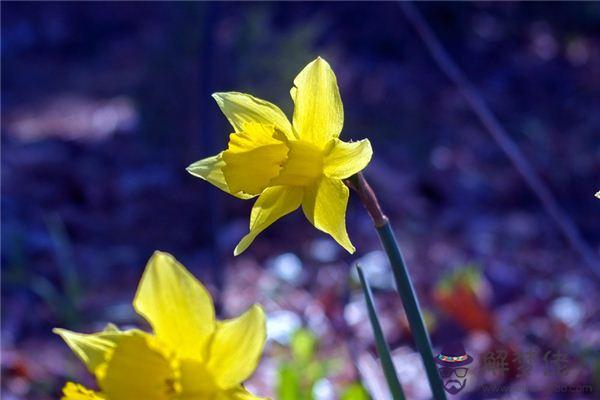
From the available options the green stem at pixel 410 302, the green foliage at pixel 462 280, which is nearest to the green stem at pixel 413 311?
the green stem at pixel 410 302

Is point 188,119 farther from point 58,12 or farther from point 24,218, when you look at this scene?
point 58,12

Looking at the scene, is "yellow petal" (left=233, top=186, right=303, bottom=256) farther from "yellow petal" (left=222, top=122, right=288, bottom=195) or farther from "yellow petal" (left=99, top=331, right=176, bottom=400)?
"yellow petal" (left=99, top=331, right=176, bottom=400)

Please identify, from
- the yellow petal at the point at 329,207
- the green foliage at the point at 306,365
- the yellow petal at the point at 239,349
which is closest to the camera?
the yellow petal at the point at 239,349

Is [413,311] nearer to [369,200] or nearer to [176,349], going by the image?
[369,200]

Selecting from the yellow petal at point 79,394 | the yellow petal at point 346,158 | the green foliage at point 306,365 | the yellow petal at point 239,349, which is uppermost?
the green foliage at point 306,365

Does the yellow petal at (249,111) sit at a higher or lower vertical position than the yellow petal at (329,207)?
higher

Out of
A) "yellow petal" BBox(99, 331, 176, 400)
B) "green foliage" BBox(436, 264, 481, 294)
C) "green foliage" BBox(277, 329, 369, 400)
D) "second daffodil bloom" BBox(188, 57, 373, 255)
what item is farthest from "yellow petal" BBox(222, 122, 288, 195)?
"green foliage" BBox(436, 264, 481, 294)

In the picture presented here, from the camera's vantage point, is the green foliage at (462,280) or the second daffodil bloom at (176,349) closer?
the second daffodil bloom at (176,349)

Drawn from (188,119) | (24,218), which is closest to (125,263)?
(24,218)

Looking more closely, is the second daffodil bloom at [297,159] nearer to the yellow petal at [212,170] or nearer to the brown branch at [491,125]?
the yellow petal at [212,170]
